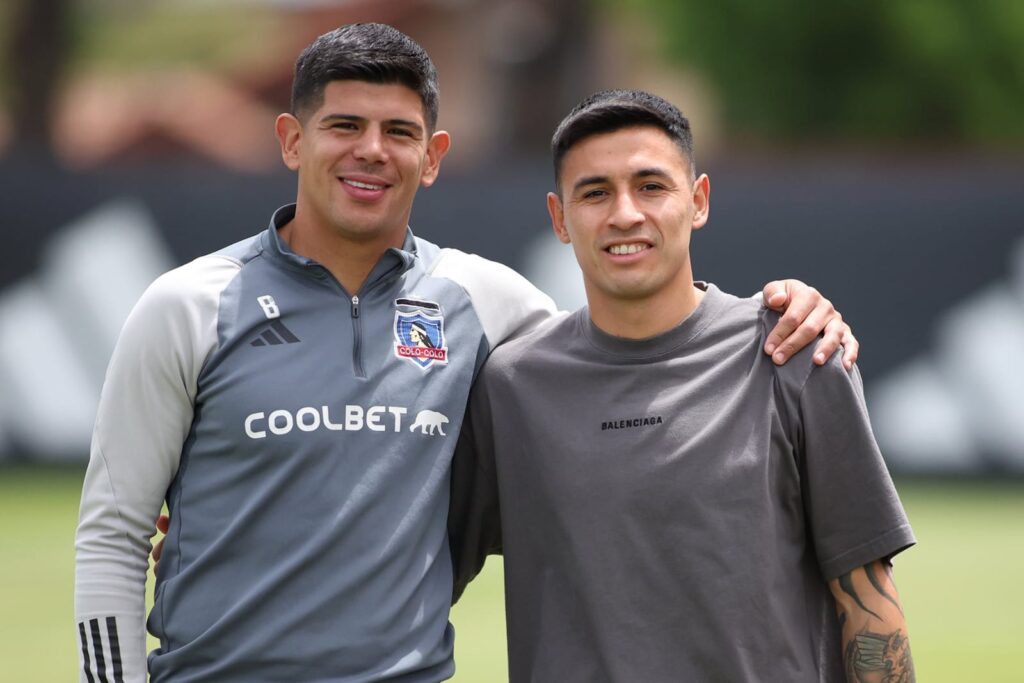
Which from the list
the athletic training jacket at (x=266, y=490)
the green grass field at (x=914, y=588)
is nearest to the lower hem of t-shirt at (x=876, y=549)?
the athletic training jacket at (x=266, y=490)

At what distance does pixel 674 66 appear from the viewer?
927 inches

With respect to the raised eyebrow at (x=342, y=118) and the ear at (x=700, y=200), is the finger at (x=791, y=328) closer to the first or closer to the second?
the ear at (x=700, y=200)

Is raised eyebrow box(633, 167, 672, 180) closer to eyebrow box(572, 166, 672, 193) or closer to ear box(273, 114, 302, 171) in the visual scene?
eyebrow box(572, 166, 672, 193)

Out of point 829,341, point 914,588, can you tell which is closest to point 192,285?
point 829,341

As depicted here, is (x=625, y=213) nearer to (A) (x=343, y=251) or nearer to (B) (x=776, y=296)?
(B) (x=776, y=296)

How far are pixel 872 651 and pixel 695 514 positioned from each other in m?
0.54

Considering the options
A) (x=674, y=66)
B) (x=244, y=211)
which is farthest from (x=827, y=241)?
(x=674, y=66)

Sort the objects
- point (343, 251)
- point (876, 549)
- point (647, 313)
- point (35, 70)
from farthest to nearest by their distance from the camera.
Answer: point (35, 70) < point (343, 251) < point (647, 313) < point (876, 549)

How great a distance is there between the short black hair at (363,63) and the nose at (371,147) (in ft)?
0.43

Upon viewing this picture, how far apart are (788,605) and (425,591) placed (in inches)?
34.9

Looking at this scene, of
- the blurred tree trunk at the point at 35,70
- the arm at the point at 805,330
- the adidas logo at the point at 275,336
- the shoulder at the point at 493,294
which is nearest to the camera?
the arm at the point at 805,330

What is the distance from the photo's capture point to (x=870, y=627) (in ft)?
12.4

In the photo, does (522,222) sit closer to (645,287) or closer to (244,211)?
(244,211)

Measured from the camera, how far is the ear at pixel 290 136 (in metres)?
4.18
